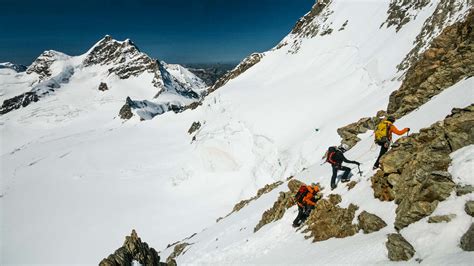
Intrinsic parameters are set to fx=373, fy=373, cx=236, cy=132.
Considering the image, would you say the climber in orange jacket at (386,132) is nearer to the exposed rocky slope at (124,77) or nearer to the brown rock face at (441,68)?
the brown rock face at (441,68)

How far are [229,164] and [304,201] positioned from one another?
31935mm

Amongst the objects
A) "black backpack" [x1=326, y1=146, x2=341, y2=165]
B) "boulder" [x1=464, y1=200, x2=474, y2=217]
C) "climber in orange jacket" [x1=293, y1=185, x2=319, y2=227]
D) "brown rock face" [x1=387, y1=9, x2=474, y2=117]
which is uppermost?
"brown rock face" [x1=387, y1=9, x2=474, y2=117]

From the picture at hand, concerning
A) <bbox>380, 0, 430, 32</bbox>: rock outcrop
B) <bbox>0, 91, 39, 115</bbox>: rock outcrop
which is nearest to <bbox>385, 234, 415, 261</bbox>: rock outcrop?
<bbox>380, 0, 430, 32</bbox>: rock outcrop

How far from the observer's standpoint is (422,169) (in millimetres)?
10375

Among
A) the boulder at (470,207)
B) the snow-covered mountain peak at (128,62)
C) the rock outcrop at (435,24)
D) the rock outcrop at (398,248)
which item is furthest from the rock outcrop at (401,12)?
the snow-covered mountain peak at (128,62)

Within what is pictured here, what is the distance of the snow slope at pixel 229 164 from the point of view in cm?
2275

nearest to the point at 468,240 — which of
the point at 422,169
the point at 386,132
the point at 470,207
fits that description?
the point at 470,207

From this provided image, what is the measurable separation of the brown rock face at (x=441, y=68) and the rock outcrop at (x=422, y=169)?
7.40m

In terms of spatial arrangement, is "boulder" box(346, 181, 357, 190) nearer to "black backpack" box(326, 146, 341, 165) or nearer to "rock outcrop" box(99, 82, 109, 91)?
"black backpack" box(326, 146, 341, 165)

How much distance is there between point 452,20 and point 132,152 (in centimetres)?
5458

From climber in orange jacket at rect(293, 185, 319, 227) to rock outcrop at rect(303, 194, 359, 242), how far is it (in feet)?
1.39

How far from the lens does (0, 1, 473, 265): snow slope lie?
74.6ft

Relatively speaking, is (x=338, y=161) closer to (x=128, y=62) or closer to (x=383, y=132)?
(x=383, y=132)

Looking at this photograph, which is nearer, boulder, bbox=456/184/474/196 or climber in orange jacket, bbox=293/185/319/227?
boulder, bbox=456/184/474/196
